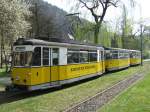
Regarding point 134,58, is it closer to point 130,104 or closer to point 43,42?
point 43,42

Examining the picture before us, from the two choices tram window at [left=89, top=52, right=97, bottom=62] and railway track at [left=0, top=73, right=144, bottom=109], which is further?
tram window at [left=89, top=52, right=97, bottom=62]

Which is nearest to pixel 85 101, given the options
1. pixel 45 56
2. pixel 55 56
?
pixel 45 56

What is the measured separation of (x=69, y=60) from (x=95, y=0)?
24116 millimetres

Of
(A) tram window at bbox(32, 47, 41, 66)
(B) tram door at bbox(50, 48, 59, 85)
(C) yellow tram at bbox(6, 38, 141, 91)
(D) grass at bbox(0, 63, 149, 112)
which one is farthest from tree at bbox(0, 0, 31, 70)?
(D) grass at bbox(0, 63, 149, 112)

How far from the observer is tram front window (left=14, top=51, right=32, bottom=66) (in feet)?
56.3

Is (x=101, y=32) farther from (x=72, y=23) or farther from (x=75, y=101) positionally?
(x=75, y=101)

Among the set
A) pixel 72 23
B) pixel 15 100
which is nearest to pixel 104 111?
pixel 15 100

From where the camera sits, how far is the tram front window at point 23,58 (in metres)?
17.2

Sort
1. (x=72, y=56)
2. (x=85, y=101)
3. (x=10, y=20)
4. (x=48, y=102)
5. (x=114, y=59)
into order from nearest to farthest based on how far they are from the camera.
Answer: (x=48, y=102) → (x=85, y=101) → (x=72, y=56) → (x=10, y=20) → (x=114, y=59)

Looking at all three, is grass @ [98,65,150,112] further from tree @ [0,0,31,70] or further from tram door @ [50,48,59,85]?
tree @ [0,0,31,70]

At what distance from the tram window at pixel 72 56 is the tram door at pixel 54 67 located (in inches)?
66.1

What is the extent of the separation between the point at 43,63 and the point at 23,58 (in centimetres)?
107

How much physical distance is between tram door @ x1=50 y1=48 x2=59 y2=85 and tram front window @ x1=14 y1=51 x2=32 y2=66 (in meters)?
1.73

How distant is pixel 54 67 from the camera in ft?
62.1
